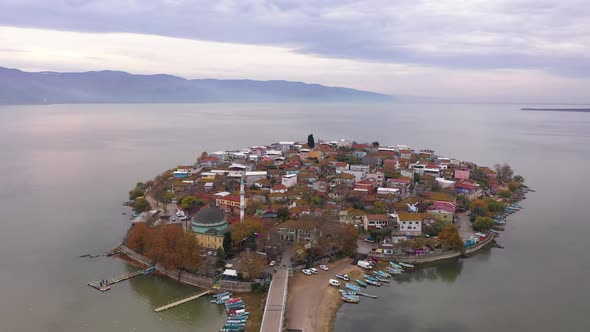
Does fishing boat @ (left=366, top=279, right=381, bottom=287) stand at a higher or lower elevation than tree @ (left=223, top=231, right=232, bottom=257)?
lower

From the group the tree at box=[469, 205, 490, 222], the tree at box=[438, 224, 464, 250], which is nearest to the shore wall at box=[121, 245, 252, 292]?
the tree at box=[438, 224, 464, 250]

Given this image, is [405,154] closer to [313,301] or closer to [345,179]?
[345,179]

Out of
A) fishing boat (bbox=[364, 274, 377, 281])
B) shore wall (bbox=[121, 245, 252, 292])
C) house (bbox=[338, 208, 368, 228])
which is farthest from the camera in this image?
house (bbox=[338, 208, 368, 228])

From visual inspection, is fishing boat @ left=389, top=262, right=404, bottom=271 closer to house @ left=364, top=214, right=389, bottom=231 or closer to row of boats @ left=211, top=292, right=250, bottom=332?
house @ left=364, top=214, right=389, bottom=231

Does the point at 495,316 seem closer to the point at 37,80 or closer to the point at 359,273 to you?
the point at 359,273

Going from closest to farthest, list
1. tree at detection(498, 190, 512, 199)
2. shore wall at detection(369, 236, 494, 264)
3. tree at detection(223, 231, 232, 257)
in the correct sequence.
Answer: tree at detection(223, 231, 232, 257) < shore wall at detection(369, 236, 494, 264) < tree at detection(498, 190, 512, 199)

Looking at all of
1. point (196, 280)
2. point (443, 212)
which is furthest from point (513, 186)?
point (196, 280)

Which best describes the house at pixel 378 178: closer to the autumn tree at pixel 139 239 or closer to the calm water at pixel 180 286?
the calm water at pixel 180 286
